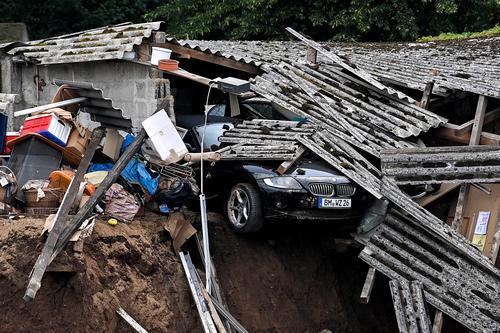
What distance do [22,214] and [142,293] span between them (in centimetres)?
191

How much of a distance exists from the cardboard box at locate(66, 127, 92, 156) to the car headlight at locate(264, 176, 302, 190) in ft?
9.45

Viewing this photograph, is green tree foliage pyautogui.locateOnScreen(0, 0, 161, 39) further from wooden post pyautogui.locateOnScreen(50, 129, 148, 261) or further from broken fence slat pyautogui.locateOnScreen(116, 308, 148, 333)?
broken fence slat pyautogui.locateOnScreen(116, 308, 148, 333)

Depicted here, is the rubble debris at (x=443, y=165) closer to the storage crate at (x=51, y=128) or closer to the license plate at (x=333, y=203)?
the license plate at (x=333, y=203)

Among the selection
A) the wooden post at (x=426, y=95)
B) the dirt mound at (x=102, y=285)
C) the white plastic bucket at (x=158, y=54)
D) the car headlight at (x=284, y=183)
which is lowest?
the dirt mound at (x=102, y=285)

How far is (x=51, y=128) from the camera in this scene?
10.3m

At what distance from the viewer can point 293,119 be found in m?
12.0

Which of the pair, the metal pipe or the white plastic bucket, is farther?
the white plastic bucket

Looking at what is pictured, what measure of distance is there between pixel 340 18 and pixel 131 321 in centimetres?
1548

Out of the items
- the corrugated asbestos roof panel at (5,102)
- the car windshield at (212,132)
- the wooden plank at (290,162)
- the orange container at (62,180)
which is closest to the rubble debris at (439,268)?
the wooden plank at (290,162)

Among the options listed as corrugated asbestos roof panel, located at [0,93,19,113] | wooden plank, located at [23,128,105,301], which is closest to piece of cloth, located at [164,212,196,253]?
wooden plank, located at [23,128,105,301]

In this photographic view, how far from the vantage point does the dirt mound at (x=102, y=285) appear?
794 cm

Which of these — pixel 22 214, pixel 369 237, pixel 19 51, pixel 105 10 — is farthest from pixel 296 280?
pixel 105 10

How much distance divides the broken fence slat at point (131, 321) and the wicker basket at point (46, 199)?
6.32 ft

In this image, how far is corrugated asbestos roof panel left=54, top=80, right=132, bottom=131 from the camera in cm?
1082
